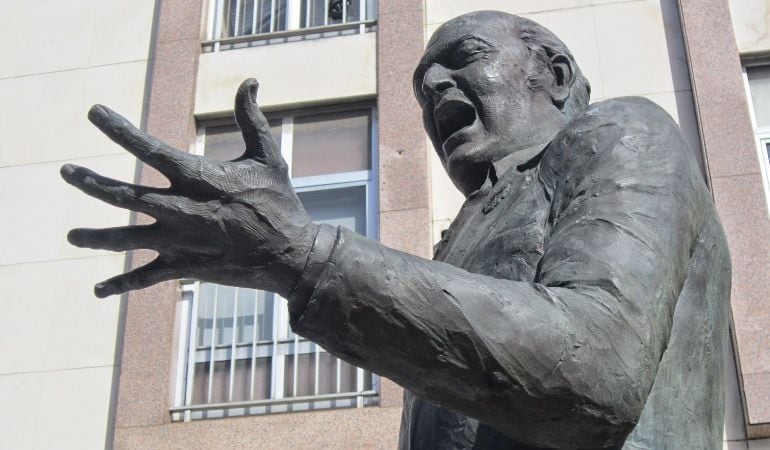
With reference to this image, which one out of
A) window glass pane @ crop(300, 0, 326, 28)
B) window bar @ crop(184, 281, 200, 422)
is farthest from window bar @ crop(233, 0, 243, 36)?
window bar @ crop(184, 281, 200, 422)

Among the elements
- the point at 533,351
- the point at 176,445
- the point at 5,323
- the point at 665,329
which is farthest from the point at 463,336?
the point at 5,323

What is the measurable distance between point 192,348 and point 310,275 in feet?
29.6

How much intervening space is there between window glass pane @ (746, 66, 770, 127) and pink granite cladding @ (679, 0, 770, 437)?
344 millimetres

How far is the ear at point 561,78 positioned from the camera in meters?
3.41

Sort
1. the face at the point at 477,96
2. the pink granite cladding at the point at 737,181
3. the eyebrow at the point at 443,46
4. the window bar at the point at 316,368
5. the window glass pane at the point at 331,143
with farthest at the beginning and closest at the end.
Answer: the window glass pane at the point at 331,143, the window bar at the point at 316,368, the pink granite cladding at the point at 737,181, the eyebrow at the point at 443,46, the face at the point at 477,96

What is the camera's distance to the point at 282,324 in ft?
36.3

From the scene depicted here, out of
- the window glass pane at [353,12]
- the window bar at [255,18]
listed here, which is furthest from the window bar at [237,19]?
the window glass pane at [353,12]

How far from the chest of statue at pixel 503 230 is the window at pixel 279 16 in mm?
9630

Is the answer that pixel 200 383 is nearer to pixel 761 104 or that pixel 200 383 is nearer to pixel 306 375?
pixel 306 375

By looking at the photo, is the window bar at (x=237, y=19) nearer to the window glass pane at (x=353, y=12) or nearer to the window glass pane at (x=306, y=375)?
the window glass pane at (x=353, y=12)

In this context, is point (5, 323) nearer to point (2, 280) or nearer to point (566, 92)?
point (2, 280)

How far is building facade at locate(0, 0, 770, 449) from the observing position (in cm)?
Answer: 1036

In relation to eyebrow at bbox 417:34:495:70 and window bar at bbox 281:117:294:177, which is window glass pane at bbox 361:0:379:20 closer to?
window bar at bbox 281:117:294:177

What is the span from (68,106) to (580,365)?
11129 mm
